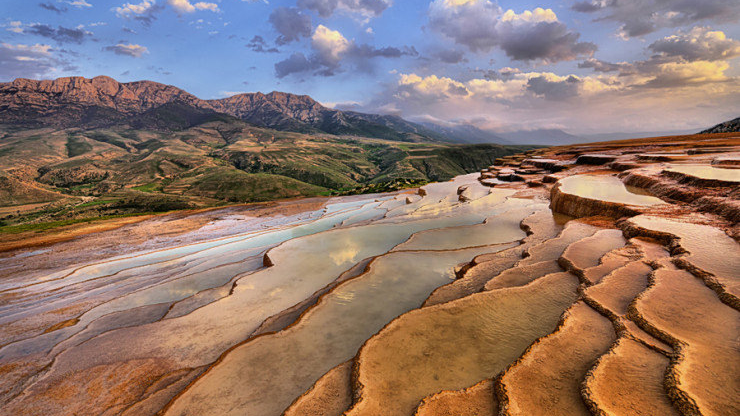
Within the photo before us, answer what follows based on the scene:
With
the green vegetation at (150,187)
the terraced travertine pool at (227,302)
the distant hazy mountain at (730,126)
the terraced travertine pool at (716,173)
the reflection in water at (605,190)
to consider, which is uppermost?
the distant hazy mountain at (730,126)

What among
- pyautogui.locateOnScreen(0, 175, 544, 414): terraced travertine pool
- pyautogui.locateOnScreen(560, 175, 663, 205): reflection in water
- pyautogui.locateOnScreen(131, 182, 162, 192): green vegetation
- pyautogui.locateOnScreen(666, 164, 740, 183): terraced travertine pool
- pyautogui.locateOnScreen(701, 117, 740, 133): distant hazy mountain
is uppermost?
pyautogui.locateOnScreen(701, 117, 740, 133): distant hazy mountain

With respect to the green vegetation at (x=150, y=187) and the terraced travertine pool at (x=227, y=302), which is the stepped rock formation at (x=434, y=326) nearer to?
the terraced travertine pool at (x=227, y=302)

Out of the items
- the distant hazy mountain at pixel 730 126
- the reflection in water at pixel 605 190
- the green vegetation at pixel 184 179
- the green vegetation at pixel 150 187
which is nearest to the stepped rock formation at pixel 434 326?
the reflection in water at pixel 605 190

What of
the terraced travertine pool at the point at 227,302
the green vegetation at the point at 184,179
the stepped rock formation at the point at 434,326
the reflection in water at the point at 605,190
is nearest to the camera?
the stepped rock formation at the point at 434,326

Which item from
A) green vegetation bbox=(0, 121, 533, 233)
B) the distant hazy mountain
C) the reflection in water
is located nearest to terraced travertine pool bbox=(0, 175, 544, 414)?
the reflection in water

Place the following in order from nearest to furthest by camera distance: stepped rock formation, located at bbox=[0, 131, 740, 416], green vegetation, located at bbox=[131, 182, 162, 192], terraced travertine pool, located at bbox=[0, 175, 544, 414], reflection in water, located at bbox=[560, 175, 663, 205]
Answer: stepped rock formation, located at bbox=[0, 131, 740, 416]
terraced travertine pool, located at bbox=[0, 175, 544, 414]
reflection in water, located at bbox=[560, 175, 663, 205]
green vegetation, located at bbox=[131, 182, 162, 192]

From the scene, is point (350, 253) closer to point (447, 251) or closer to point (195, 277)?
point (447, 251)

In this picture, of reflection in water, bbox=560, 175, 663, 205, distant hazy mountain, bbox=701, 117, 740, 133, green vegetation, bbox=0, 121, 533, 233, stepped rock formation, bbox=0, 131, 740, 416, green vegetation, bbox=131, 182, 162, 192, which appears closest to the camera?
stepped rock formation, bbox=0, 131, 740, 416

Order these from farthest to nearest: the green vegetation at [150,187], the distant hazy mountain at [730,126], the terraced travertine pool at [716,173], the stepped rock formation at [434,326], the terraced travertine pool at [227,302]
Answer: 1. the green vegetation at [150,187]
2. the distant hazy mountain at [730,126]
3. the terraced travertine pool at [716,173]
4. the terraced travertine pool at [227,302]
5. the stepped rock formation at [434,326]

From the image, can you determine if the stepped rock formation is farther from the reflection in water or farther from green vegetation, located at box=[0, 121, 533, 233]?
green vegetation, located at box=[0, 121, 533, 233]
